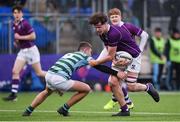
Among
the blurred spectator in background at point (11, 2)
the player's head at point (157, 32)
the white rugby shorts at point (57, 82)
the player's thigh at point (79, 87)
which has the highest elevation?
the blurred spectator in background at point (11, 2)

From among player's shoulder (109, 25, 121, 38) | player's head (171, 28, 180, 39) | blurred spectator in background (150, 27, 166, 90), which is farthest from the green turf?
player's head (171, 28, 180, 39)

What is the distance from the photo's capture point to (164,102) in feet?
64.4

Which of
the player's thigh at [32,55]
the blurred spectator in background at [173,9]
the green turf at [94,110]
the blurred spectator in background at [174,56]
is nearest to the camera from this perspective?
the green turf at [94,110]

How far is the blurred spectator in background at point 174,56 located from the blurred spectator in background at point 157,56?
11.3 inches

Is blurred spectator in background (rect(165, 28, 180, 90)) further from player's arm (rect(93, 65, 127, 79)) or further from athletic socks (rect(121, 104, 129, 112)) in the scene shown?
player's arm (rect(93, 65, 127, 79))

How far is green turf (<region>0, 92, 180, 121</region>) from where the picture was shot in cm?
1435

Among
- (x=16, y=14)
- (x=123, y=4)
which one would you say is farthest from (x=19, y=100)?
(x=123, y=4)

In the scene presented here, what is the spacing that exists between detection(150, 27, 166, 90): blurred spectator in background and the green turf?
4411 mm

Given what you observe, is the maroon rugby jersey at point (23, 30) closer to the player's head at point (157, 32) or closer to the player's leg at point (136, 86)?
the player's leg at point (136, 86)

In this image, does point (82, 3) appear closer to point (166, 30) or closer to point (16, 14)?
point (166, 30)

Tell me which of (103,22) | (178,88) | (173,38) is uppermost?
(103,22)

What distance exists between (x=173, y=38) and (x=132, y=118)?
12663 millimetres

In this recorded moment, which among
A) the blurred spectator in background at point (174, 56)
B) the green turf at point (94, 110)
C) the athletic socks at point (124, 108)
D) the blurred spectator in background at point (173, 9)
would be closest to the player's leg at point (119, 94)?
the athletic socks at point (124, 108)

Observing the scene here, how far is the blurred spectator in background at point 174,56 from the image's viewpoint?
87.2 feet
